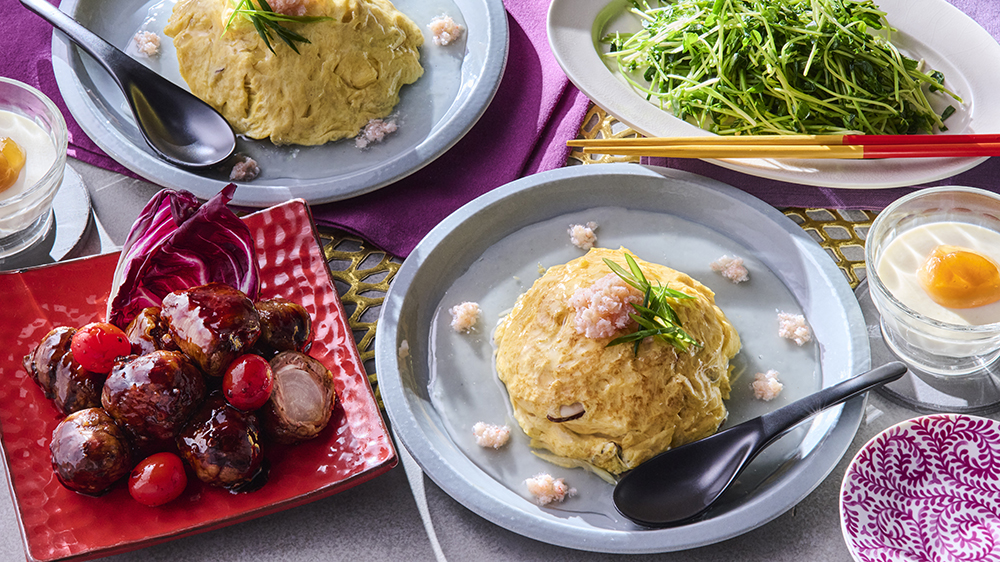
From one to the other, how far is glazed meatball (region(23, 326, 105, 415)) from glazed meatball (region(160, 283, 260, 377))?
0.85ft

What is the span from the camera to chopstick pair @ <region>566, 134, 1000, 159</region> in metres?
2.53

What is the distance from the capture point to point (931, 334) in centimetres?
227

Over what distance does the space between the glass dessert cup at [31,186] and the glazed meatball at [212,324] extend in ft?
2.93

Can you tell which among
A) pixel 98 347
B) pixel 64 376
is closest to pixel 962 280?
pixel 98 347

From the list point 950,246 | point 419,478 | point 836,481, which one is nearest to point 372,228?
point 419,478

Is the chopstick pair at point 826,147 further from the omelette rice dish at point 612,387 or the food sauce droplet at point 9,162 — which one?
the food sauce droplet at point 9,162

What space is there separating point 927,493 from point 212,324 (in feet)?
Answer: 6.23

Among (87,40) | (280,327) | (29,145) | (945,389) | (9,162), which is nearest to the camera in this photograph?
(280,327)

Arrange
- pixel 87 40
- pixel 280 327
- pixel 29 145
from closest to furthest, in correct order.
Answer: pixel 280 327 → pixel 29 145 → pixel 87 40

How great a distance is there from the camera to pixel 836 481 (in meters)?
2.17

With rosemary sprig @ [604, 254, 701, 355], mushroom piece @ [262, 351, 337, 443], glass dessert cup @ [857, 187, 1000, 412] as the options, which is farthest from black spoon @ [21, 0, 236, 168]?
glass dessert cup @ [857, 187, 1000, 412]

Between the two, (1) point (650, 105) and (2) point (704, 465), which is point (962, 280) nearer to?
(2) point (704, 465)

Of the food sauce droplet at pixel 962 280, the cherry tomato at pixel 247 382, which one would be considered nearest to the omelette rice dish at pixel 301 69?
the cherry tomato at pixel 247 382

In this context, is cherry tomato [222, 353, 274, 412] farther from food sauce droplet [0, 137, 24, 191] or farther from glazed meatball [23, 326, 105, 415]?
food sauce droplet [0, 137, 24, 191]
